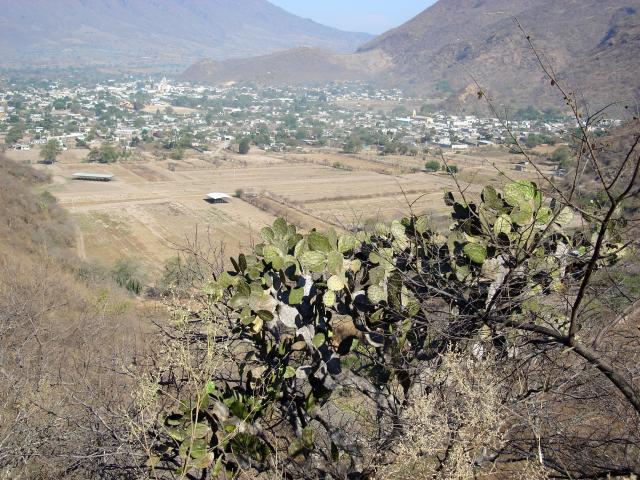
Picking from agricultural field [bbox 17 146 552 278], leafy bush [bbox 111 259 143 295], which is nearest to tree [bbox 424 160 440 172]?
agricultural field [bbox 17 146 552 278]

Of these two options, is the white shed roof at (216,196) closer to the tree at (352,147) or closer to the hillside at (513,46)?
the hillside at (513,46)

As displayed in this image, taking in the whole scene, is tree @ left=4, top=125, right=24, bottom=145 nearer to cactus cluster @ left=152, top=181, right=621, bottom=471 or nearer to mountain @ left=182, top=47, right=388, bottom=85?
cactus cluster @ left=152, top=181, right=621, bottom=471

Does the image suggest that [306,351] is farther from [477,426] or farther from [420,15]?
[420,15]

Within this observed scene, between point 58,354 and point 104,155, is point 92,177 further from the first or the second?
point 58,354

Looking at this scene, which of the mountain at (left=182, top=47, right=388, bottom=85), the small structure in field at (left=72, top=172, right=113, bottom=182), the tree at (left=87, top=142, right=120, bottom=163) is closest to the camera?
the small structure in field at (left=72, top=172, right=113, bottom=182)

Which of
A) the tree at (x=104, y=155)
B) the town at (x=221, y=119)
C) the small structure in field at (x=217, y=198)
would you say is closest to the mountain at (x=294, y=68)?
the town at (x=221, y=119)
